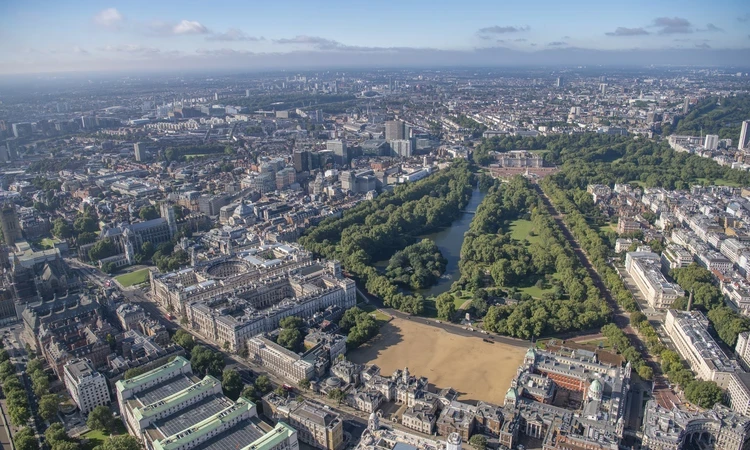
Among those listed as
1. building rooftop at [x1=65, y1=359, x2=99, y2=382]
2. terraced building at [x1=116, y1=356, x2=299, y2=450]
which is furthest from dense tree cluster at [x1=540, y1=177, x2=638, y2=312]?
building rooftop at [x1=65, y1=359, x2=99, y2=382]

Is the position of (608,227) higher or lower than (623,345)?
lower

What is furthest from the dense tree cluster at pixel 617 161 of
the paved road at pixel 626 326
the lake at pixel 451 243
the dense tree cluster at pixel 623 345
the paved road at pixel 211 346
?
the paved road at pixel 211 346

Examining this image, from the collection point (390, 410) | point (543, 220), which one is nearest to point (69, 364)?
point (390, 410)

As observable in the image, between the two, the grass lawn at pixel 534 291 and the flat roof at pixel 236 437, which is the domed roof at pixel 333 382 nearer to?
the flat roof at pixel 236 437

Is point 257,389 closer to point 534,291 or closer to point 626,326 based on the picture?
point 534,291

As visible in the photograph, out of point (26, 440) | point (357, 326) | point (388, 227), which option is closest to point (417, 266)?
point (388, 227)

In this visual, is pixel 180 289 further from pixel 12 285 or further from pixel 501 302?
Result: pixel 501 302
